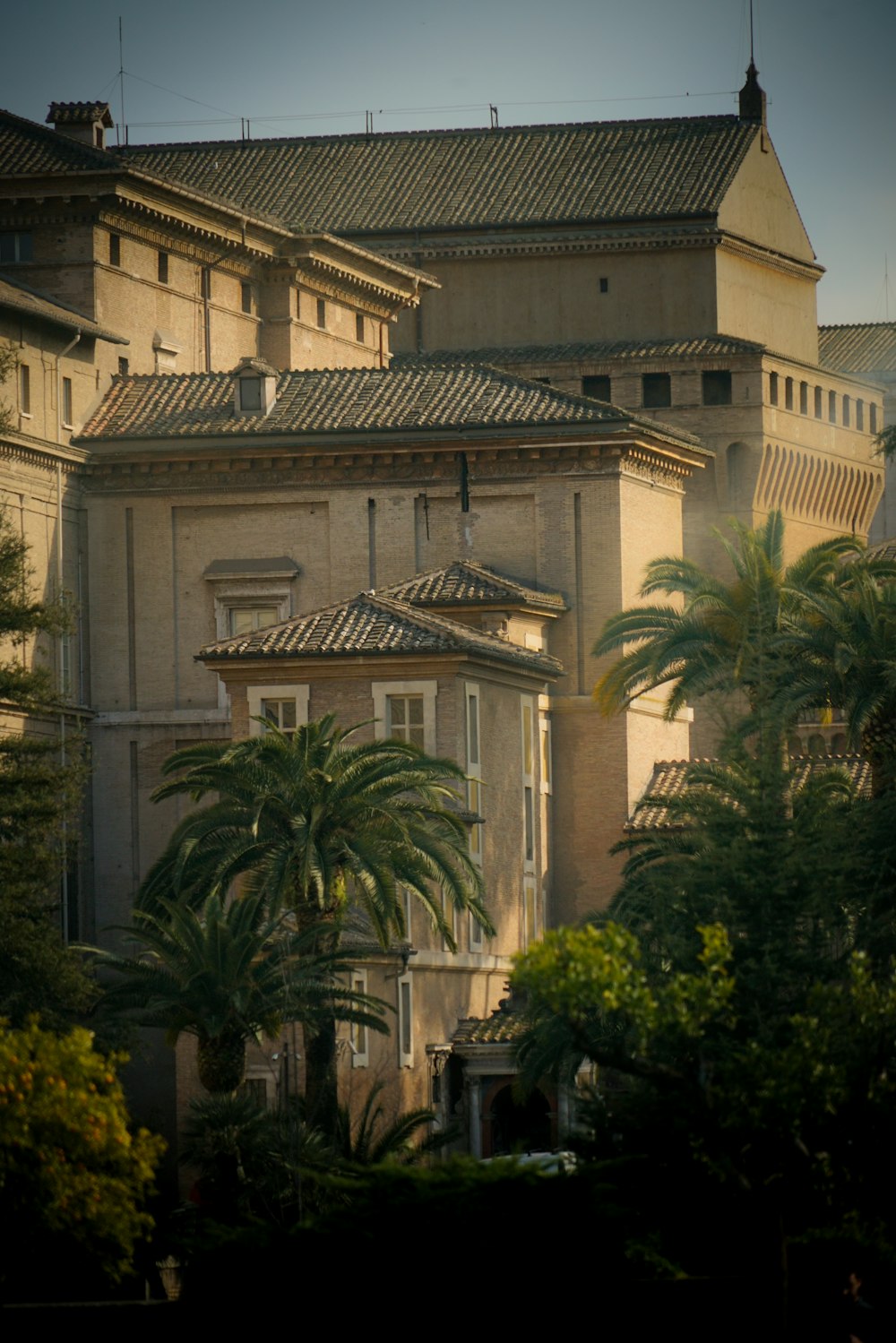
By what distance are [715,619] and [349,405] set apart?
9498mm

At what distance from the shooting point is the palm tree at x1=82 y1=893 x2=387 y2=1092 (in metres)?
36.6

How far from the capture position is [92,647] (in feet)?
174

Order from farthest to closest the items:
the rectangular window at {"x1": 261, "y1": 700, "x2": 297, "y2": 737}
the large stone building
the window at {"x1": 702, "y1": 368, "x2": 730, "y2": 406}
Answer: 1. the window at {"x1": 702, "y1": 368, "x2": 730, "y2": 406}
2. the rectangular window at {"x1": 261, "y1": 700, "x2": 297, "y2": 737}
3. the large stone building

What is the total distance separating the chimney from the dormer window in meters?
8.47

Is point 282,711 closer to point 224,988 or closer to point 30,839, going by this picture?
point 30,839

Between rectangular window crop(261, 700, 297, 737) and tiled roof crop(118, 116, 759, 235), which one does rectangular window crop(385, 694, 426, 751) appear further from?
tiled roof crop(118, 116, 759, 235)

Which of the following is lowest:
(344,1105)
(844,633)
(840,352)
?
(344,1105)

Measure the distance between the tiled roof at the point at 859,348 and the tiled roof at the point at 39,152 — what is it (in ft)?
85.0

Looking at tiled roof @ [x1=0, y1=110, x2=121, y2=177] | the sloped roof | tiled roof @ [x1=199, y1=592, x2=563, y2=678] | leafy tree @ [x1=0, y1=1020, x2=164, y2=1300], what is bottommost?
leafy tree @ [x1=0, y1=1020, x2=164, y2=1300]

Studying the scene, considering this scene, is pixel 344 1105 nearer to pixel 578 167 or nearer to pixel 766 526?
pixel 766 526

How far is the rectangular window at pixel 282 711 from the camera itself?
46.4 m

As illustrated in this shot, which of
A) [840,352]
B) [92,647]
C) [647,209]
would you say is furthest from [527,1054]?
[840,352]

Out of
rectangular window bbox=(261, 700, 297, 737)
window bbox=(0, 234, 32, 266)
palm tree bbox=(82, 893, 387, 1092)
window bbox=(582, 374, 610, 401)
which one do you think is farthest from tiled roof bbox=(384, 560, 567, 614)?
window bbox=(582, 374, 610, 401)

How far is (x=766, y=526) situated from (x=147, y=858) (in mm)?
11381
